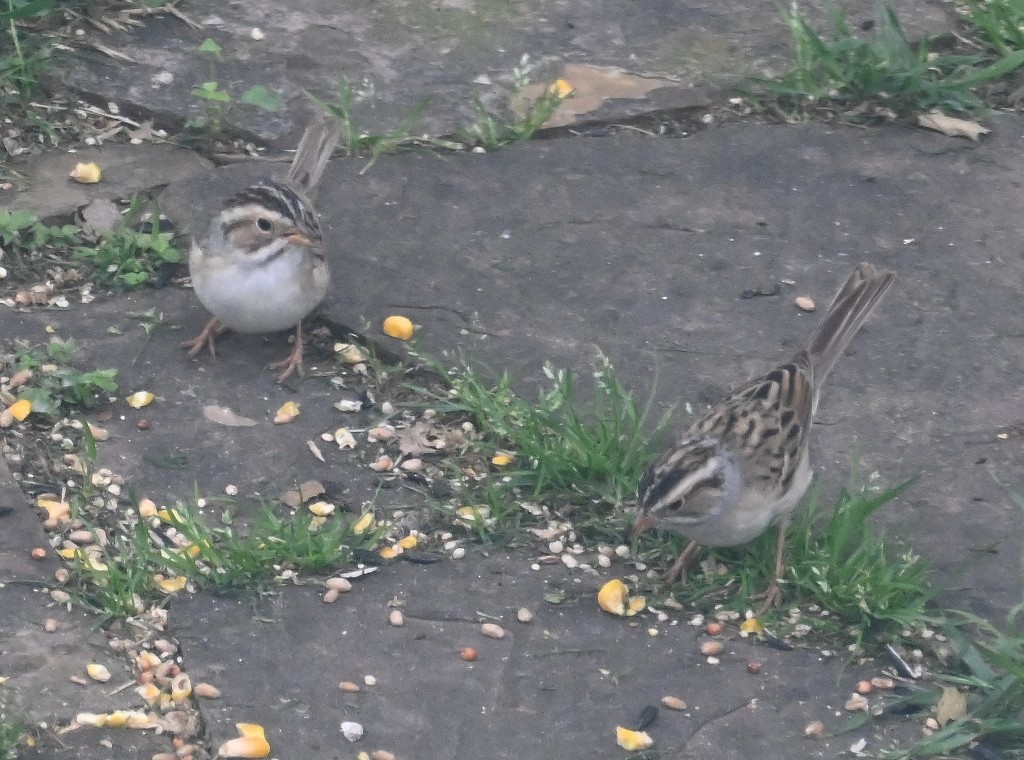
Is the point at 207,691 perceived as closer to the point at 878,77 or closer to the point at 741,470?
the point at 741,470

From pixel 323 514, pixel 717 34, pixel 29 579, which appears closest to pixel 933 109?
pixel 717 34

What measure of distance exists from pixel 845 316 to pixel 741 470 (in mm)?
1089

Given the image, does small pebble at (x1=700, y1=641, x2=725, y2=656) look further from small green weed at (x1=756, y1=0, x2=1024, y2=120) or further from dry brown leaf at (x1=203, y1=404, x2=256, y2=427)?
small green weed at (x1=756, y1=0, x2=1024, y2=120)

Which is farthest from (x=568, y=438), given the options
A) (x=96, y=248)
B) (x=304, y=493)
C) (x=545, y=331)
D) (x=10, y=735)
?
(x=96, y=248)

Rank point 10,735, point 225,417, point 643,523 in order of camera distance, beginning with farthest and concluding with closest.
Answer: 1. point 225,417
2. point 643,523
3. point 10,735

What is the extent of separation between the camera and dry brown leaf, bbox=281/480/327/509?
5.83 meters

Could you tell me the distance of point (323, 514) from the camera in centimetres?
580

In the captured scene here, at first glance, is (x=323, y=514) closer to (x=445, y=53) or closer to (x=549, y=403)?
(x=549, y=403)

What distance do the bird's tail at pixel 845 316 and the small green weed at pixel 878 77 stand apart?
2.03 meters

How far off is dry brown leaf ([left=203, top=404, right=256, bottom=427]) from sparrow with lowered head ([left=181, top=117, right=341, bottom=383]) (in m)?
0.31

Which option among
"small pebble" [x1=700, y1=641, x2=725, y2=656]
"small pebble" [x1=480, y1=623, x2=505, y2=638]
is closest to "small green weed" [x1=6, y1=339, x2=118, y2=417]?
"small pebble" [x1=480, y1=623, x2=505, y2=638]

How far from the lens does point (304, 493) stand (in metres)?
5.89

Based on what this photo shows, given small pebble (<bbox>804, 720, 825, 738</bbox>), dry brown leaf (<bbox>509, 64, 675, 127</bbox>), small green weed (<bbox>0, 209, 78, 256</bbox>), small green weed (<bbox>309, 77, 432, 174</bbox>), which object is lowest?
small pebble (<bbox>804, 720, 825, 738</bbox>)

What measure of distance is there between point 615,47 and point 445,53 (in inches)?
37.1
